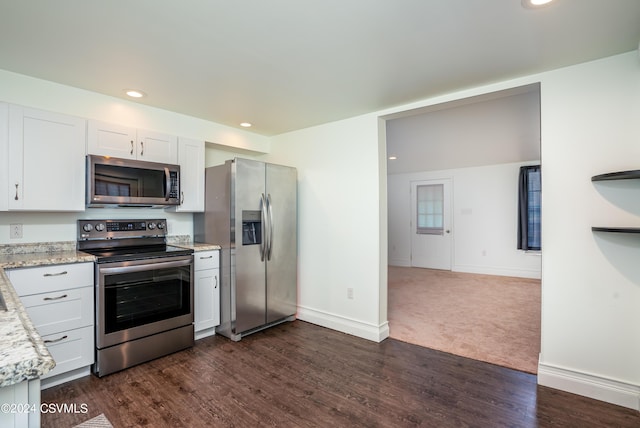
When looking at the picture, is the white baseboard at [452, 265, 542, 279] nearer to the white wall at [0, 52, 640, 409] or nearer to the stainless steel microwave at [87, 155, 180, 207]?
the white wall at [0, 52, 640, 409]

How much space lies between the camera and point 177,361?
9.00ft

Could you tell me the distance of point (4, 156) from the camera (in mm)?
2328

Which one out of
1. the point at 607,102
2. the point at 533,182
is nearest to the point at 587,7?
the point at 607,102

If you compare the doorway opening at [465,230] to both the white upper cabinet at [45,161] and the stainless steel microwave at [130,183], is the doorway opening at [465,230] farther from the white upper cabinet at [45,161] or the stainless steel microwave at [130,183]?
the white upper cabinet at [45,161]

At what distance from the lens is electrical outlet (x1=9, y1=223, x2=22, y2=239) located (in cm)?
257

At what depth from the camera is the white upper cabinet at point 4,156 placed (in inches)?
90.8

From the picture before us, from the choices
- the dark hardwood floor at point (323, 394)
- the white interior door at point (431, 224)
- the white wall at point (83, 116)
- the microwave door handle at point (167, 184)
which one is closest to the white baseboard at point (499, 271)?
the white interior door at point (431, 224)

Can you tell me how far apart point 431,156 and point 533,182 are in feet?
6.18

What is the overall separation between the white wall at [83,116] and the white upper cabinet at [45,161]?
0.10 meters

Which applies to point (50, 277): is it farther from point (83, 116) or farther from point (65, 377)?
point (83, 116)

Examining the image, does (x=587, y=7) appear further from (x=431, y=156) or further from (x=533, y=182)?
(x=533, y=182)

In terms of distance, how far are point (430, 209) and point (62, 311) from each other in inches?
261

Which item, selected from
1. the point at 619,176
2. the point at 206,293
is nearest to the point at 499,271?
the point at 619,176

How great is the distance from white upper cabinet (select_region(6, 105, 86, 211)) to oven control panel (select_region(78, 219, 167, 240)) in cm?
27
